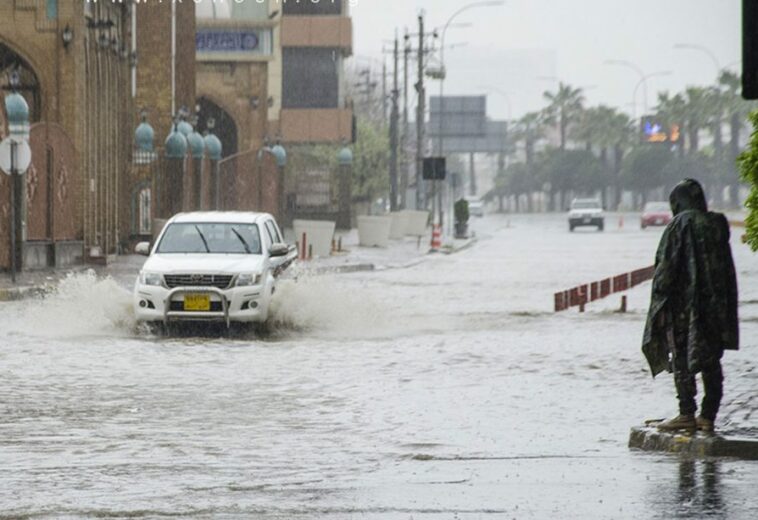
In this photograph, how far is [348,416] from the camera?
14.2 m

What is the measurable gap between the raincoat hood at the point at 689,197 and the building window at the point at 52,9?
3376 cm

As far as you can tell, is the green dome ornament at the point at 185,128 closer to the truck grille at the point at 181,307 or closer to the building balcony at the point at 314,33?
the truck grille at the point at 181,307

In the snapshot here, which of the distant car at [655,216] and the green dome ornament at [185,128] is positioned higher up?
the green dome ornament at [185,128]

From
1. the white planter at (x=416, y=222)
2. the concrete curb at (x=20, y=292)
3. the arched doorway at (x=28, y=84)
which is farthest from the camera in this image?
the white planter at (x=416, y=222)

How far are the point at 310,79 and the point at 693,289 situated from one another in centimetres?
8853

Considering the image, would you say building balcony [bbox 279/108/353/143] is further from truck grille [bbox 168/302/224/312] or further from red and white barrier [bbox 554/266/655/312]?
truck grille [bbox 168/302/224/312]

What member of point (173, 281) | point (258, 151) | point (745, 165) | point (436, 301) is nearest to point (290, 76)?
point (258, 151)

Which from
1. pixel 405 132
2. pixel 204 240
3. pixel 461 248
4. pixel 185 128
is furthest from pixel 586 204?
pixel 204 240

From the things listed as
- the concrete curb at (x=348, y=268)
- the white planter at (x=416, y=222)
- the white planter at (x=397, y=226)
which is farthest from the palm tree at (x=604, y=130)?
the concrete curb at (x=348, y=268)

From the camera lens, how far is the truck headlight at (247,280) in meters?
22.3

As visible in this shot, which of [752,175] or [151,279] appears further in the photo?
[151,279]

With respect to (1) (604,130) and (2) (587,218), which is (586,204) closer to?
(2) (587,218)

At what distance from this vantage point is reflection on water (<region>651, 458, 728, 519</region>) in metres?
9.15

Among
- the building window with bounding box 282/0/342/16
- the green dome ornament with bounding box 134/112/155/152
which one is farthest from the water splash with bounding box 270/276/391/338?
the building window with bounding box 282/0/342/16
